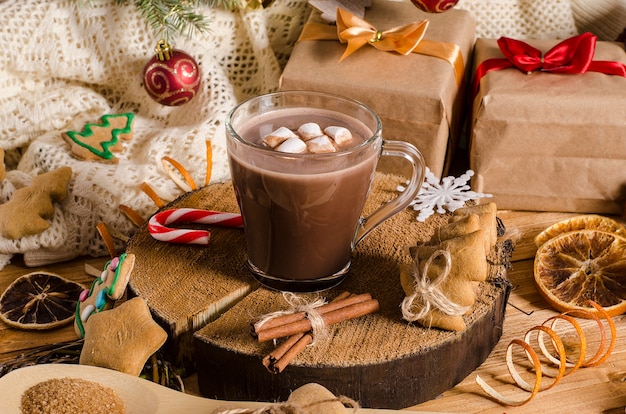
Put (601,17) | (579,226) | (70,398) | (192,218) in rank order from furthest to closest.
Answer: (601,17)
(579,226)
(192,218)
(70,398)

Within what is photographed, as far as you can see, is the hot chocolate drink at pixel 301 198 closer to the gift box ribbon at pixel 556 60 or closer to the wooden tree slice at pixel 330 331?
the wooden tree slice at pixel 330 331

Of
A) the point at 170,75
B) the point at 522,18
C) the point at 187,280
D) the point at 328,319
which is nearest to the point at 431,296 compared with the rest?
the point at 328,319

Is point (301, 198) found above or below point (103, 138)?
above

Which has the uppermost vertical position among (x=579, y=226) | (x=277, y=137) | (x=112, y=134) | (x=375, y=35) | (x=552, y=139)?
(x=277, y=137)

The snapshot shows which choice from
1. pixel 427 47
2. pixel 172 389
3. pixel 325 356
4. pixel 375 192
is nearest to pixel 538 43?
pixel 427 47

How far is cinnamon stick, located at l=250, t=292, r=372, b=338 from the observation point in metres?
1.16

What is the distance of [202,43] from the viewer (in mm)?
1835

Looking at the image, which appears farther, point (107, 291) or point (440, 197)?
A: point (440, 197)

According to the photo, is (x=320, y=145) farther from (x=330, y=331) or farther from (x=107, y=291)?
(x=107, y=291)

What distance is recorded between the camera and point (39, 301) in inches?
56.0

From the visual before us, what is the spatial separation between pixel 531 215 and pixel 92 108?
1.05 meters

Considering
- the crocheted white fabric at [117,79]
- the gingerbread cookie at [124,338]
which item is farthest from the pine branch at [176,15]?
the gingerbread cookie at [124,338]

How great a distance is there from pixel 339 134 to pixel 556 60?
716 millimetres

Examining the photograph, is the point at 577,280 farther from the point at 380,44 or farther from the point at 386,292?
the point at 380,44
